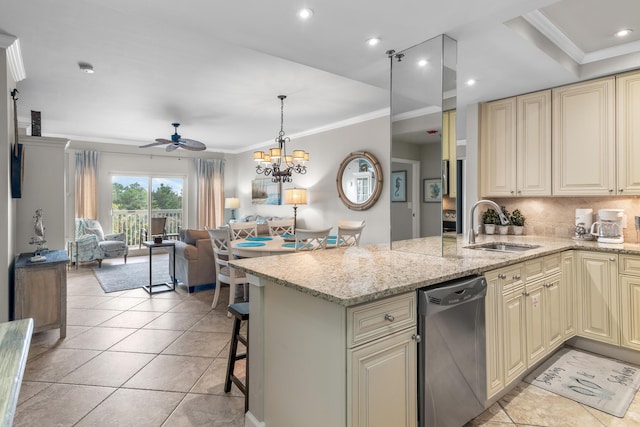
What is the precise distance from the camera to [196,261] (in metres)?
4.79

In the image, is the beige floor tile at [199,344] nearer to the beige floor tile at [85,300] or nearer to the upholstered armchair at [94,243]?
the beige floor tile at [85,300]

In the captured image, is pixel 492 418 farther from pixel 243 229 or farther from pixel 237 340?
pixel 243 229

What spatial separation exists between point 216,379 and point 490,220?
3222 millimetres

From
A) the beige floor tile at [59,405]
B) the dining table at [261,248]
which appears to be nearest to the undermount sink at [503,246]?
the dining table at [261,248]

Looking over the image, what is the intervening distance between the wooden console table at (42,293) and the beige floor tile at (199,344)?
1.14 metres

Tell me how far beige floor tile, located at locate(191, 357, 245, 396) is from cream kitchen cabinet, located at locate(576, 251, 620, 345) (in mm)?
2814

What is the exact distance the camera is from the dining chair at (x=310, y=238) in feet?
11.7

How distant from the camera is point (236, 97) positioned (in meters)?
4.69

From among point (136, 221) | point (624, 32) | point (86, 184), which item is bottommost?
point (136, 221)

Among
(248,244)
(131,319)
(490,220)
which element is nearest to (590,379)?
(490,220)

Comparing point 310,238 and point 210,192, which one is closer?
point 310,238

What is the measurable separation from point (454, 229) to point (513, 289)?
536 mm

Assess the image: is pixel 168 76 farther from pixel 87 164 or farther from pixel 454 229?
pixel 87 164

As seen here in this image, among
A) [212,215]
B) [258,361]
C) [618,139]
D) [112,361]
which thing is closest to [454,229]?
[258,361]
